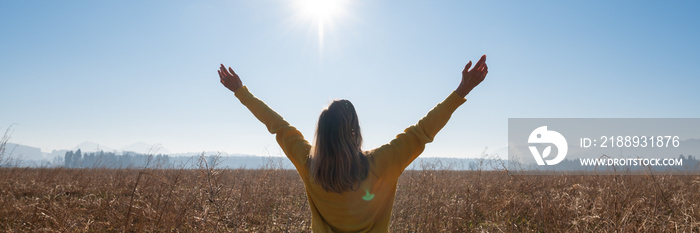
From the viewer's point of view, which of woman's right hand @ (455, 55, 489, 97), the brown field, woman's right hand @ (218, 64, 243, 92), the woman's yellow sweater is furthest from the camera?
the brown field

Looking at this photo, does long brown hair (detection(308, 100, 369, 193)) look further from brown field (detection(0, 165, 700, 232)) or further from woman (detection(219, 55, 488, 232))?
brown field (detection(0, 165, 700, 232))

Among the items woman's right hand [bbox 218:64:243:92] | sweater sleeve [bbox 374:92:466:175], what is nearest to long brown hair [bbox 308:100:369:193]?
sweater sleeve [bbox 374:92:466:175]

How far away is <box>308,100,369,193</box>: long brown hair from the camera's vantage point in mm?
1901

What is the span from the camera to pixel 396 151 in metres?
2.01

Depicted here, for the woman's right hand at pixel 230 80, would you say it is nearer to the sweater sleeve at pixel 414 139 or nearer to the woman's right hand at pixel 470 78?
the sweater sleeve at pixel 414 139

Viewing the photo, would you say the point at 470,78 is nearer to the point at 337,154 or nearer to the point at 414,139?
the point at 414,139

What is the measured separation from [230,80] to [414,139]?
169 cm

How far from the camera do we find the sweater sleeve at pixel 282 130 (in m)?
2.21

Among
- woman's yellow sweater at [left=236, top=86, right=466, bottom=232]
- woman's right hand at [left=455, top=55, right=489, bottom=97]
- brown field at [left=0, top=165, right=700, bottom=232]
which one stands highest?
woman's right hand at [left=455, top=55, right=489, bottom=97]

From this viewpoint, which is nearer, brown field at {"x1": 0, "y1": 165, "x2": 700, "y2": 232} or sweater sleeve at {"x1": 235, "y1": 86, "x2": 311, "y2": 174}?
sweater sleeve at {"x1": 235, "y1": 86, "x2": 311, "y2": 174}

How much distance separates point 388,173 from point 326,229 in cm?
61

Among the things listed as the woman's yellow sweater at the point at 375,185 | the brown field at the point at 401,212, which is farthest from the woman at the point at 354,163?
the brown field at the point at 401,212

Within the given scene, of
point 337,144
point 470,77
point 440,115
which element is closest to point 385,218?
point 337,144

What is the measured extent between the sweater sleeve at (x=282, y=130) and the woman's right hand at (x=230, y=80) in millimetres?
77
